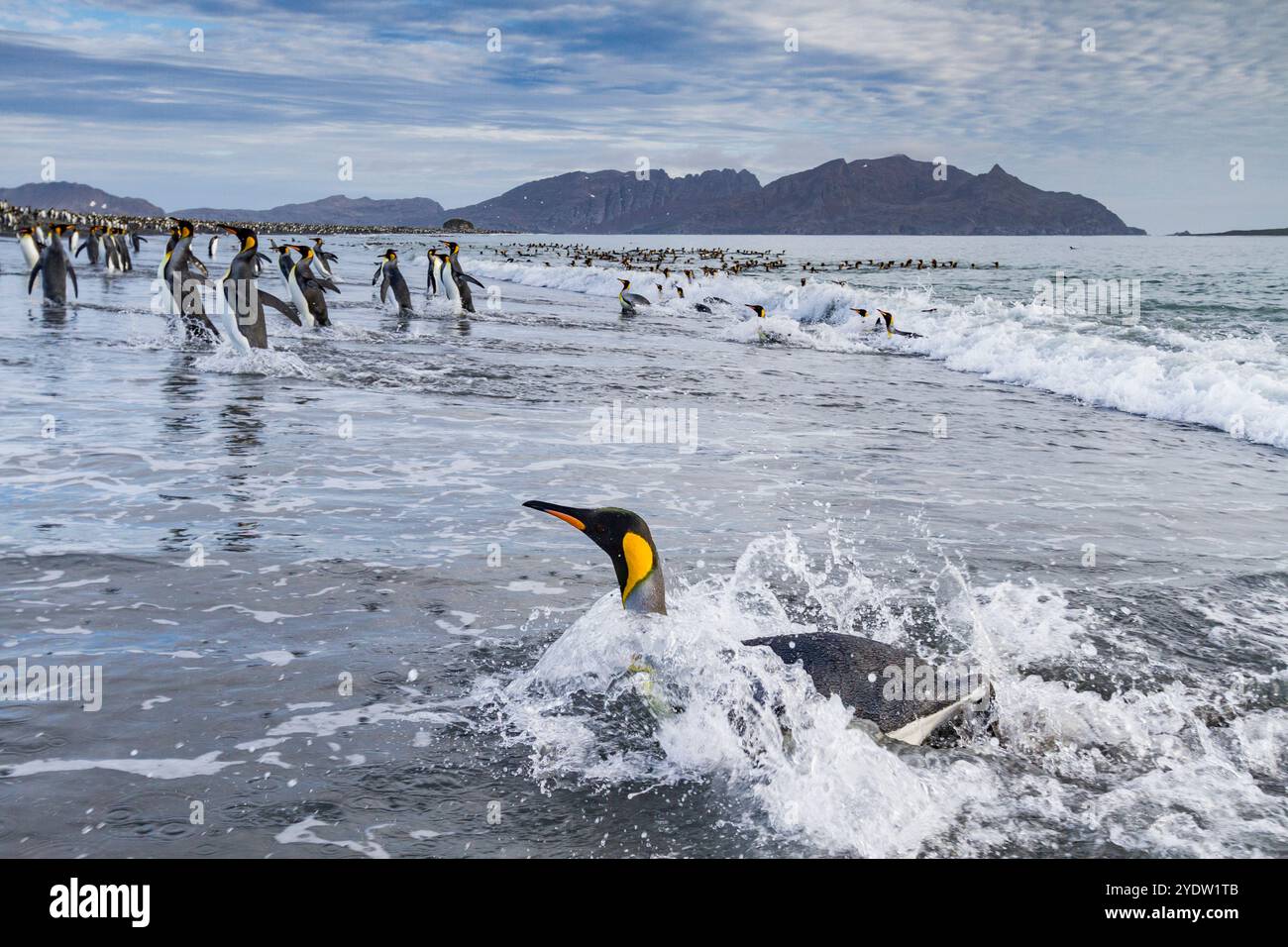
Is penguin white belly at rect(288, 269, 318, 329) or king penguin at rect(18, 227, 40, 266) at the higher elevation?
king penguin at rect(18, 227, 40, 266)

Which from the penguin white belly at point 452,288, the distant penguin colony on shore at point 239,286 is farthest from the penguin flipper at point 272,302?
the penguin white belly at point 452,288

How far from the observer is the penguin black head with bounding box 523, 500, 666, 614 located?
14.8 feet

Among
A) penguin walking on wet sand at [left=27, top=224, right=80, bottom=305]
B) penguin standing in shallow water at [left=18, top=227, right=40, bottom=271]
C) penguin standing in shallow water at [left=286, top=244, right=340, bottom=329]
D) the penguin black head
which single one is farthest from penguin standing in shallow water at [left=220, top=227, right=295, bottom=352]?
penguin standing in shallow water at [left=18, top=227, right=40, bottom=271]

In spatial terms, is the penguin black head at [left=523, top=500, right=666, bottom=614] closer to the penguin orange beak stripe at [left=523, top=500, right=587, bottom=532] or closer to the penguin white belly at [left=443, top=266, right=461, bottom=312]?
the penguin orange beak stripe at [left=523, top=500, right=587, bottom=532]

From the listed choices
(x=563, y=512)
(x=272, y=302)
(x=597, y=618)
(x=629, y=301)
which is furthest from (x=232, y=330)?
(x=629, y=301)

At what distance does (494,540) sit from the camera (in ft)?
A: 22.3

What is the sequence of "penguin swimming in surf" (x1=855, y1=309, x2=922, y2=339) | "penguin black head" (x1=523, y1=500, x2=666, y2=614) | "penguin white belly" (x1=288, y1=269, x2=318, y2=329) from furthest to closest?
"penguin swimming in surf" (x1=855, y1=309, x2=922, y2=339)
"penguin white belly" (x1=288, y1=269, x2=318, y2=329)
"penguin black head" (x1=523, y1=500, x2=666, y2=614)

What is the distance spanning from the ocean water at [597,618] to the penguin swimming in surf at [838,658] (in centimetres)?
15
